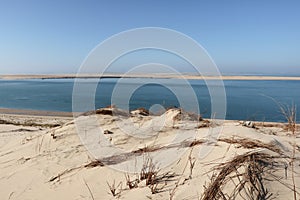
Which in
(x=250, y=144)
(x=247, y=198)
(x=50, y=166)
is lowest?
(x=50, y=166)

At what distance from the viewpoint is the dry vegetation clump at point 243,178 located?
2484mm

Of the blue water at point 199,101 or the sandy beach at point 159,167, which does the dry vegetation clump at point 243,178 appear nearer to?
the sandy beach at point 159,167

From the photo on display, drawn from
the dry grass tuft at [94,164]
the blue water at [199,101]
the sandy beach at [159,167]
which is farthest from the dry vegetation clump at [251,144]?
the blue water at [199,101]

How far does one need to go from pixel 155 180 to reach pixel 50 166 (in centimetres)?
212

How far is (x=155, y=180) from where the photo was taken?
307cm

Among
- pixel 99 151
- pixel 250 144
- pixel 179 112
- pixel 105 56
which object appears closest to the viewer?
pixel 250 144

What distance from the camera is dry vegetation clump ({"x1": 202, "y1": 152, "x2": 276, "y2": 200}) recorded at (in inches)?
97.8

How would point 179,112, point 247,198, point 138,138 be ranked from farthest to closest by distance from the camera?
1. point 179,112
2. point 138,138
3. point 247,198

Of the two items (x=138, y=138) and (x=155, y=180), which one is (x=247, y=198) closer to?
(x=155, y=180)

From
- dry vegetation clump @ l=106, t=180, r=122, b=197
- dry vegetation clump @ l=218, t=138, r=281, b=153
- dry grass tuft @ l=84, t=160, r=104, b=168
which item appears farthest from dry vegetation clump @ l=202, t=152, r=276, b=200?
dry grass tuft @ l=84, t=160, r=104, b=168

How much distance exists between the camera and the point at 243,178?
2633mm

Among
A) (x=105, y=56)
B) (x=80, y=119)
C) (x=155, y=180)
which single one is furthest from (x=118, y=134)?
(x=155, y=180)

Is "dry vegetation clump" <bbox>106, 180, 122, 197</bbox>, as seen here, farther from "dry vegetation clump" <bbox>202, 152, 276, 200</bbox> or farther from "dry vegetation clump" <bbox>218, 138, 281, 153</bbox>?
"dry vegetation clump" <bbox>218, 138, 281, 153</bbox>

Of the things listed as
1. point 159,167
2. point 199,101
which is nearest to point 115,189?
point 159,167
